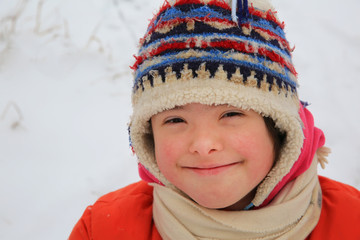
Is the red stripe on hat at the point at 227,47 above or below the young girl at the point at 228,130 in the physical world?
above

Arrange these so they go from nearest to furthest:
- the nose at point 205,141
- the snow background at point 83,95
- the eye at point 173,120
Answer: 1. the nose at point 205,141
2. the eye at point 173,120
3. the snow background at point 83,95

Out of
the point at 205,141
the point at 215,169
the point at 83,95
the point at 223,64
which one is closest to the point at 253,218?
the point at 215,169

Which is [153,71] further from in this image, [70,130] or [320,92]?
[320,92]

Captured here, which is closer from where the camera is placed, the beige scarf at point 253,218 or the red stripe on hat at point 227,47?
the red stripe on hat at point 227,47

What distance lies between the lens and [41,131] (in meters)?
2.13

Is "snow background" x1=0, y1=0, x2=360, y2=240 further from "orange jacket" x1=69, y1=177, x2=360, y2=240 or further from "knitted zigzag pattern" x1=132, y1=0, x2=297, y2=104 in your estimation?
"knitted zigzag pattern" x1=132, y1=0, x2=297, y2=104

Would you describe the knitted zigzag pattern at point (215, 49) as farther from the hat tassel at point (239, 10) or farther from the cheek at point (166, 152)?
the cheek at point (166, 152)

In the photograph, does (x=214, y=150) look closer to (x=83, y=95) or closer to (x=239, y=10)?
(x=239, y=10)

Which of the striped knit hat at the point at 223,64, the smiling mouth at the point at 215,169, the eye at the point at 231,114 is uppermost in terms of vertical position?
the striped knit hat at the point at 223,64

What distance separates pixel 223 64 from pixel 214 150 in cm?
25

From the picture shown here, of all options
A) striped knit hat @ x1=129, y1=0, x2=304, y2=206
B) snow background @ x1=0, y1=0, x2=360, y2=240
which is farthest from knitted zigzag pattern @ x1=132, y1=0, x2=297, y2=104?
snow background @ x1=0, y1=0, x2=360, y2=240

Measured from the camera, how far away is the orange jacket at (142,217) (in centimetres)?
118

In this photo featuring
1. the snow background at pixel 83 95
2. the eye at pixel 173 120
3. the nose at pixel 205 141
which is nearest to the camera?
the nose at pixel 205 141

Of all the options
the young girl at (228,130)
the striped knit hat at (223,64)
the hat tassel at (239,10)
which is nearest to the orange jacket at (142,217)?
the young girl at (228,130)
